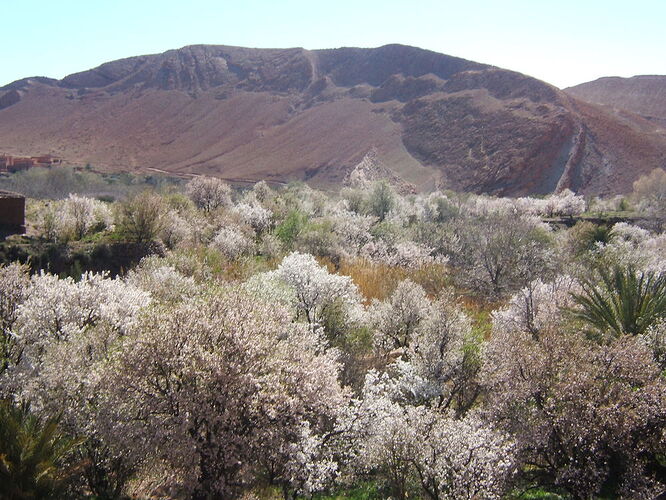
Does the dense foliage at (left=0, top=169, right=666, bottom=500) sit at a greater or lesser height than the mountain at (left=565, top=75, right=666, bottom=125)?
lesser

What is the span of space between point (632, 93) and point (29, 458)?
114 meters

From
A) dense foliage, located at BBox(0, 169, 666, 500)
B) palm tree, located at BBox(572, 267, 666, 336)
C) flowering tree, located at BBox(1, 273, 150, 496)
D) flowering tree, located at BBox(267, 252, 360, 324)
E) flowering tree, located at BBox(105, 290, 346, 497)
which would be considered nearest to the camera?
flowering tree, located at BBox(105, 290, 346, 497)

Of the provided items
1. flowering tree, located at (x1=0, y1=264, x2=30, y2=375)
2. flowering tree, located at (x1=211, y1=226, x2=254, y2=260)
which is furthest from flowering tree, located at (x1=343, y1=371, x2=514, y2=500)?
flowering tree, located at (x1=211, y1=226, x2=254, y2=260)

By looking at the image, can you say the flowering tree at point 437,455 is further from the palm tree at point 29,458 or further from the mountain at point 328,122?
the mountain at point 328,122

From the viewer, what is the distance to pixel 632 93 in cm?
9775

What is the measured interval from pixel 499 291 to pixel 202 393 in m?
15.4

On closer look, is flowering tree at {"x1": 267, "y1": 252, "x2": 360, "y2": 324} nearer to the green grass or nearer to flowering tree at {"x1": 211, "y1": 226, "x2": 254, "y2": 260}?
the green grass

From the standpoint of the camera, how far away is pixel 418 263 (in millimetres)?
22031

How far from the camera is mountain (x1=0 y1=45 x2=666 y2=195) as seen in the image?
2393 inches

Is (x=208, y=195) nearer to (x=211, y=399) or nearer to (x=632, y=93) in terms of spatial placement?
(x=211, y=399)

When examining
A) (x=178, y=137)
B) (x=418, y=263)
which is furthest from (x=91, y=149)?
(x=418, y=263)

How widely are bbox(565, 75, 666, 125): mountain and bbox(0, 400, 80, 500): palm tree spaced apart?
96674 millimetres

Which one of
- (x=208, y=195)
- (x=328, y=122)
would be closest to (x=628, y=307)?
(x=208, y=195)

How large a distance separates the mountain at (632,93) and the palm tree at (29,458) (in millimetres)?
96674
